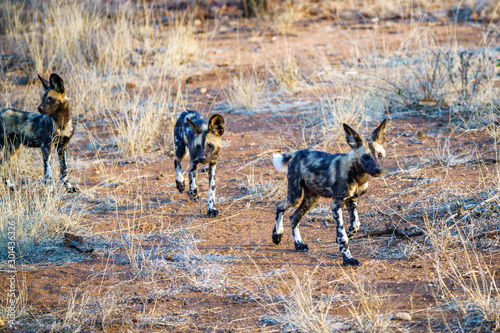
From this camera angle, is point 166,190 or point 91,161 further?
point 91,161

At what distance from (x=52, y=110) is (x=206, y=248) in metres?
2.89

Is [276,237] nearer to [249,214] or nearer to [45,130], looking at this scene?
[249,214]

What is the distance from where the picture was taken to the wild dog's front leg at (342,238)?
416 centimetres

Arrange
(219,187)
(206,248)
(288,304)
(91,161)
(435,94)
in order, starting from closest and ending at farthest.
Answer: (288,304) → (206,248) → (219,187) → (91,161) → (435,94)

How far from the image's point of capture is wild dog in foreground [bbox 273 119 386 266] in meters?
4.13

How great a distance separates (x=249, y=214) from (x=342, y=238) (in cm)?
149

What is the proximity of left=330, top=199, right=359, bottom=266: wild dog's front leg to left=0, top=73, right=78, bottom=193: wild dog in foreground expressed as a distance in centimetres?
355

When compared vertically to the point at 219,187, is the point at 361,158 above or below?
above

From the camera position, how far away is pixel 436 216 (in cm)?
480

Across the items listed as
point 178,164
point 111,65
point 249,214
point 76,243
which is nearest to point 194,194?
point 178,164

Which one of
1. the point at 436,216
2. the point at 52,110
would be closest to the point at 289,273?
the point at 436,216

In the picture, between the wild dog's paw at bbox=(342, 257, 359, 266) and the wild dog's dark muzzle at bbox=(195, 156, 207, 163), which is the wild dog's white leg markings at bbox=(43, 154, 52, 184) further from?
the wild dog's paw at bbox=(342, 257, 359, 266)

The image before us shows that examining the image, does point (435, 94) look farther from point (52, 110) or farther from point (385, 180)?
point (52, 110)

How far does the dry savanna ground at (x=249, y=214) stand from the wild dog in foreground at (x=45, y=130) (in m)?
0.24
